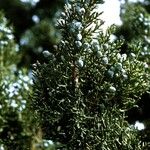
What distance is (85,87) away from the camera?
3811 millimetres

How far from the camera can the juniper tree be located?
12.1 feet

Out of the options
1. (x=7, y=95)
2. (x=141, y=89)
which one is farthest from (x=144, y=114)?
(x=141, y=89)

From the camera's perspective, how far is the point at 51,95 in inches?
150

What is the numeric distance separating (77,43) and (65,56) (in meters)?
0.15

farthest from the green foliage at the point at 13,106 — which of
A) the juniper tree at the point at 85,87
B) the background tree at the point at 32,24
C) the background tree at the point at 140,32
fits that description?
the background tree at the point at 32,24

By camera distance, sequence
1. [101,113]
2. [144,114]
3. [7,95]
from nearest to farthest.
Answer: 1. [101,113]
2. [7,95]
3. [144,114]

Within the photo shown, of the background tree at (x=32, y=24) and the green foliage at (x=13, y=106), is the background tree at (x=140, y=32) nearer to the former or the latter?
the green foliage at (x=13, y=106)

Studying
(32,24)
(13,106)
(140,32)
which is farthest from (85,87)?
(32,24)

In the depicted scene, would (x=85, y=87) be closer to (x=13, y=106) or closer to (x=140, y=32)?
(x=140, y=32)

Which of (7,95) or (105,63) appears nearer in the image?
(105,63)

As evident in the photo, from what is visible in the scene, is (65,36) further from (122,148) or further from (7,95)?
(7,95)

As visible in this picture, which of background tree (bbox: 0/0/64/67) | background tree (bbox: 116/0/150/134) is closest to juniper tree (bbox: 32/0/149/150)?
background tree (bbox: 116/0/150/134)

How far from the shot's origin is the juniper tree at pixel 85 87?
12.1 feet

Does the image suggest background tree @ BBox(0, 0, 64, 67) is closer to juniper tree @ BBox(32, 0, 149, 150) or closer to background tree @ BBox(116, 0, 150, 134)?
background tree @ BBox(116, 0, 150, 134)
